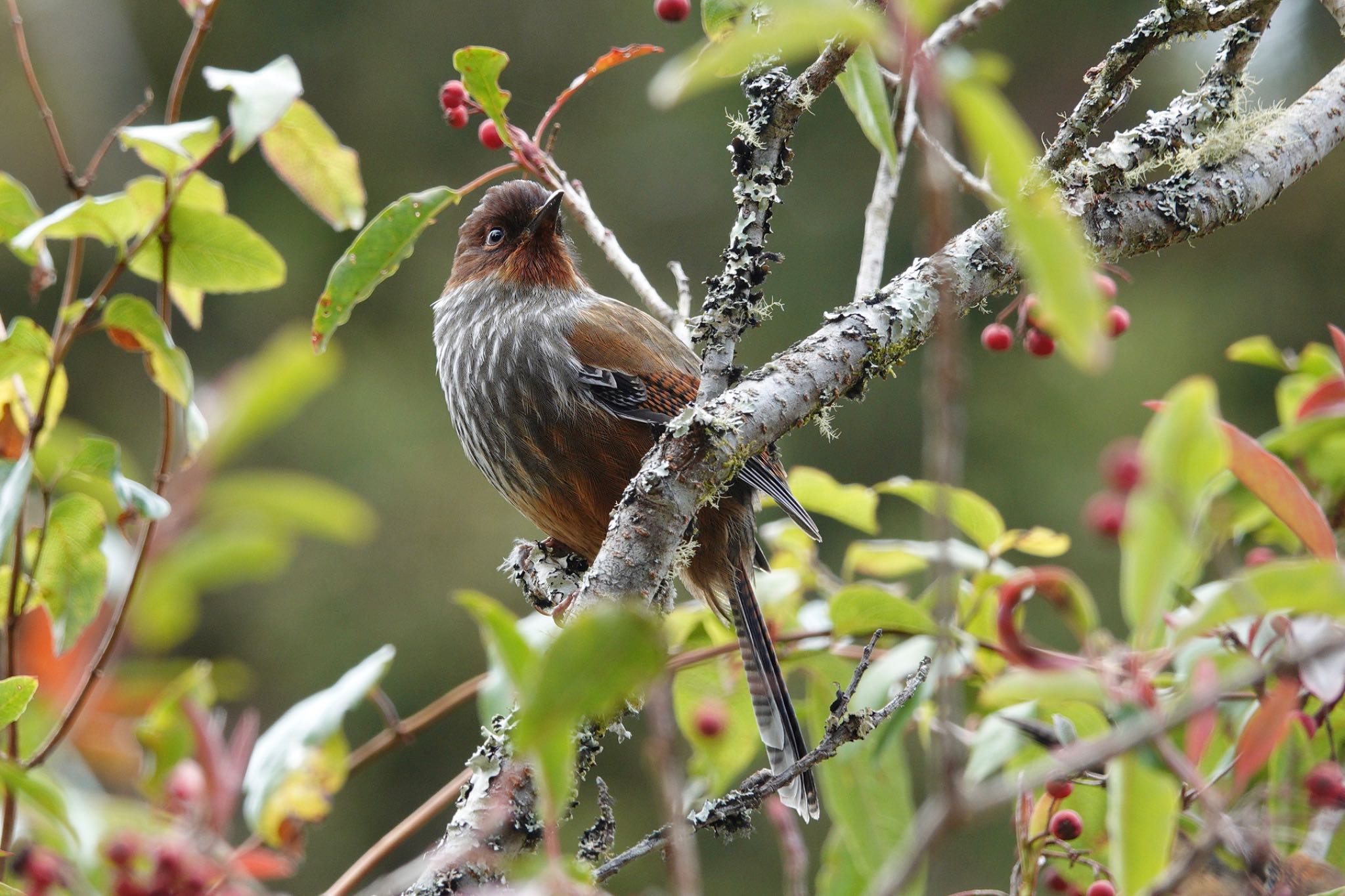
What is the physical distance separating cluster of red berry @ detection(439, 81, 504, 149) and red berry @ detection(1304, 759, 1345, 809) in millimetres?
1587

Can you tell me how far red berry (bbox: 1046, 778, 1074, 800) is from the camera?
1.51 meters

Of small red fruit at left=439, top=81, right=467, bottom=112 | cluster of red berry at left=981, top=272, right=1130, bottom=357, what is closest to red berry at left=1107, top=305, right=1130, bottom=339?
cluster of red berry at left=981, top=272, right=1130, bottom=357

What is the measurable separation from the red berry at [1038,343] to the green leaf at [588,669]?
1571 millimetres

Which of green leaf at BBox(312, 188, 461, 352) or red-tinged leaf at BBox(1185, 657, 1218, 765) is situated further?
green leaf at BBox(312, 188, 461, 352)

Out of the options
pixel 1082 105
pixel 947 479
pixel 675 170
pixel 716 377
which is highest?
pixel 675 170

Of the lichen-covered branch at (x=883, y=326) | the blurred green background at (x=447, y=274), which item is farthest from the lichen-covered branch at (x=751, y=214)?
the blurred green background at (x=447, y=274)

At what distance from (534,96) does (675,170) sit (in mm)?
1326

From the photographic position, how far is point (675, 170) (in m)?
9.35

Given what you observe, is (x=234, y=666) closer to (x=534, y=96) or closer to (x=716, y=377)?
(x=716, y=377)

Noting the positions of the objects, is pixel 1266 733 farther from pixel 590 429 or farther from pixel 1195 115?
pixel 590 429

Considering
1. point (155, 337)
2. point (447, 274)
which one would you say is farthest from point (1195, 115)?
point (447, 274)

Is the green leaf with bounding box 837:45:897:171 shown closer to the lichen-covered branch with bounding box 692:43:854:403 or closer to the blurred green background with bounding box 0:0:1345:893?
the lichen-covered branch with bounding box 692:43:854:403

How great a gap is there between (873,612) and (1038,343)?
0.82 m

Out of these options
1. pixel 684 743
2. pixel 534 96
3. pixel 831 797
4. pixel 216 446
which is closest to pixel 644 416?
pixel 684 743
